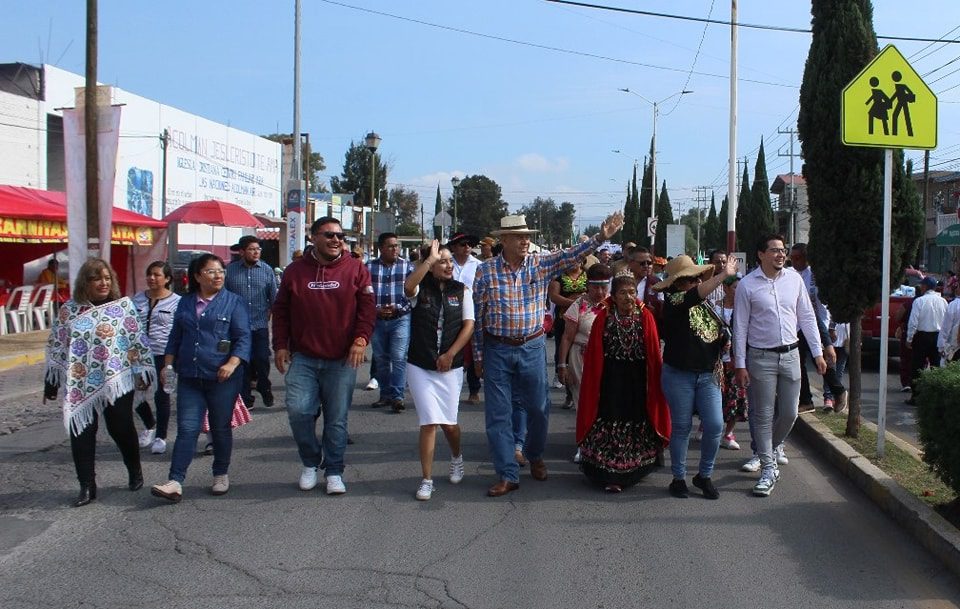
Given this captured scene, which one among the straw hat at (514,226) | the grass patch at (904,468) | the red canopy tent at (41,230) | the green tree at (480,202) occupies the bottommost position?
the grass patch at (904,468)

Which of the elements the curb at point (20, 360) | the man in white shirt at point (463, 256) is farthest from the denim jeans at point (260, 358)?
the curb at point (20, 360)

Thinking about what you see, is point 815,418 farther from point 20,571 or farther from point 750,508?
point 20,571

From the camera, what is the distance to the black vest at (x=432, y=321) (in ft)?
21.5

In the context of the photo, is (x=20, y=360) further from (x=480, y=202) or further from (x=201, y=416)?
(x=480, y=202)

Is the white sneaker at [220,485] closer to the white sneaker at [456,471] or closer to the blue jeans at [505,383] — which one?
the white sneaker at [456,471]

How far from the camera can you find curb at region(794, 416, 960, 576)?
5245 mm

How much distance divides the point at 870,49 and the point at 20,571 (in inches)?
314

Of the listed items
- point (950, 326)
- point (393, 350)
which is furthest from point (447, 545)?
point (950, 326)

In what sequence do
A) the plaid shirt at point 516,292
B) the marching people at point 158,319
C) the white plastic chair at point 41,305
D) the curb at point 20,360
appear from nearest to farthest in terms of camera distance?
the plaid shirt at point 516,292 → the marching people at point 158,319 → the curb at point 20,360 → the white plastic chair at point 41,305

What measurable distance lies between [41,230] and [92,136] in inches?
165

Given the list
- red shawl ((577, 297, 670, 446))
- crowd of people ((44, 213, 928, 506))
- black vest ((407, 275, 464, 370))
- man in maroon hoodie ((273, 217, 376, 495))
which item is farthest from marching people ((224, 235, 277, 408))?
red shawl ((577, 297, 670, 446))

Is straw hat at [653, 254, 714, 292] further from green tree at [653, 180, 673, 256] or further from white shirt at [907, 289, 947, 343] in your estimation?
green tree at [653, 180, 673, 256]

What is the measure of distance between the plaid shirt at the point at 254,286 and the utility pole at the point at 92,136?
5.25 metres

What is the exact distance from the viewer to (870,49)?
A: 8.31 m
